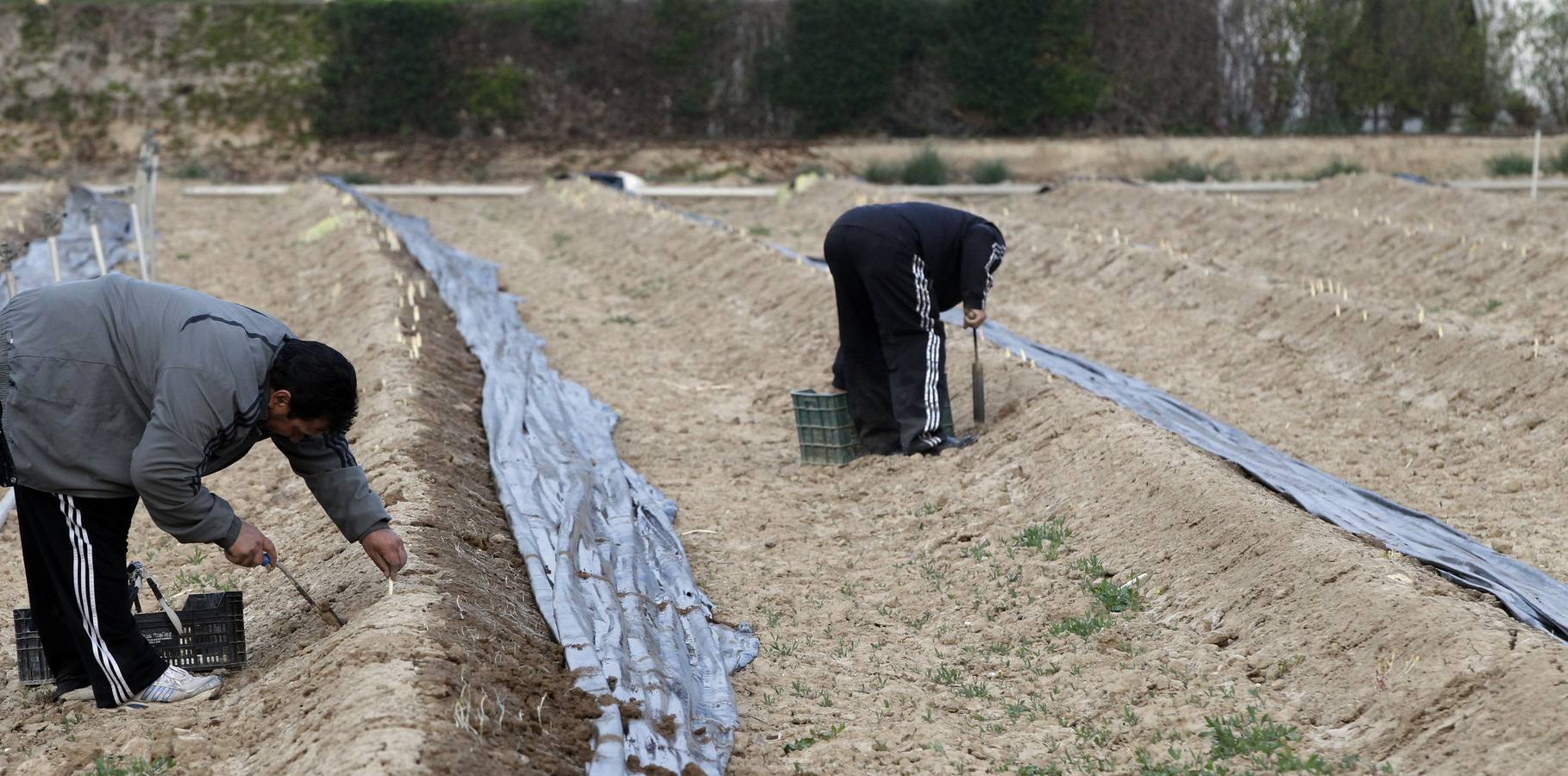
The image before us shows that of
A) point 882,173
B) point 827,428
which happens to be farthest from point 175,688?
point 882,173

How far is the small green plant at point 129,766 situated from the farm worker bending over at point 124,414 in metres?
0.32

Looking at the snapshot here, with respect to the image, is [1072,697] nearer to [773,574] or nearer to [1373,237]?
[773,574]

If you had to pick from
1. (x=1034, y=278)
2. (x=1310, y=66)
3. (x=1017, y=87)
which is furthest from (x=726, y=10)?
(x=1034, y=278)

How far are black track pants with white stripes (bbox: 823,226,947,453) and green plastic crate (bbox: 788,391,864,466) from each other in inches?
3.5

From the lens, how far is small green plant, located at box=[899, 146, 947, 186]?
22.3 metres

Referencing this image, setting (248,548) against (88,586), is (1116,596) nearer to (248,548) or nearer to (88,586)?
(248,548)

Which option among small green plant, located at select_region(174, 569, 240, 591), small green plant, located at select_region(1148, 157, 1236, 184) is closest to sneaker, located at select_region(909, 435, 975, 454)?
small green plant, located at select_region(174, 569, 240, 591)

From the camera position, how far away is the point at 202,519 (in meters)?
3.83

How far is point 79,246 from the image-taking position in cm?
1355

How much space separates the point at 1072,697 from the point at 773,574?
1606 mm

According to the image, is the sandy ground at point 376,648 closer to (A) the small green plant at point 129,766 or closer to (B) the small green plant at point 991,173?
(A) the small green plant at point 129,766

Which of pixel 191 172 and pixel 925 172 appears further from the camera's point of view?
pixel 191 172

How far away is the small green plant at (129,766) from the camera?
376cm

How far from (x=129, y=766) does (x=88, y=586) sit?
20.1 inches
